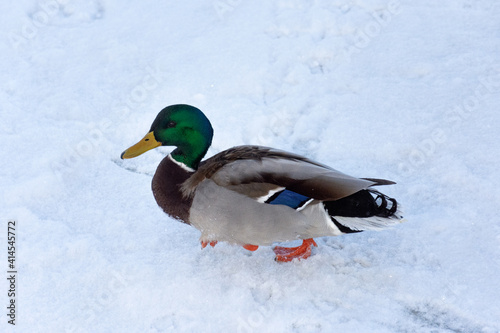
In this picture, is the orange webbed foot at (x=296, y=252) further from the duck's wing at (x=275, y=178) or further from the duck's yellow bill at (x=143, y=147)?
the duck's yellow bill at (x=143, y=147)

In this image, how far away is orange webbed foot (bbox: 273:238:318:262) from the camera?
3275mm

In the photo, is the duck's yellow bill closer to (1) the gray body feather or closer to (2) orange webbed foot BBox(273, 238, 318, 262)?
(1) the gray body feather

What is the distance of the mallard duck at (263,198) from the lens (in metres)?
2.96

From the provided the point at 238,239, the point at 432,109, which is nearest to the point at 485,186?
the point at 432,109

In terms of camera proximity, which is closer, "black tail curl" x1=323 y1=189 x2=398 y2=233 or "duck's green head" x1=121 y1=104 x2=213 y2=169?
"black tail curl" x1=323 y1=189 x2=398 y2=233

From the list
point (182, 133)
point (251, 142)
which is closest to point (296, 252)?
point (182, 133)

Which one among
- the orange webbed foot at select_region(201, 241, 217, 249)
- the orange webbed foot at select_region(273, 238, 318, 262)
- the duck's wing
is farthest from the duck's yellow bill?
the orange webbed foot at select_region(273, 238, 318, 262)

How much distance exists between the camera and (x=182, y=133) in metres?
3.20

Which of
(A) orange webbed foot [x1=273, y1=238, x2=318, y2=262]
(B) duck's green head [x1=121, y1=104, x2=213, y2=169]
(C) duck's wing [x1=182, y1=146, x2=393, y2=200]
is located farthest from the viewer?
(A) orange webbed foot [x1=273, y1=238, x2=318, y2=262]

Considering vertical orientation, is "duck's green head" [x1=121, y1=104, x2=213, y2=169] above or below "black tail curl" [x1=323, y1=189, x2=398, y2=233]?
above

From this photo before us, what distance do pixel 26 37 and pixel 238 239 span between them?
3.28m

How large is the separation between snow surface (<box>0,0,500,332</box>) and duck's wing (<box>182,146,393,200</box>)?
52 centimetres

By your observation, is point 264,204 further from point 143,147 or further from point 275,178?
point 143,147

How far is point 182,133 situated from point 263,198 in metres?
0.62
